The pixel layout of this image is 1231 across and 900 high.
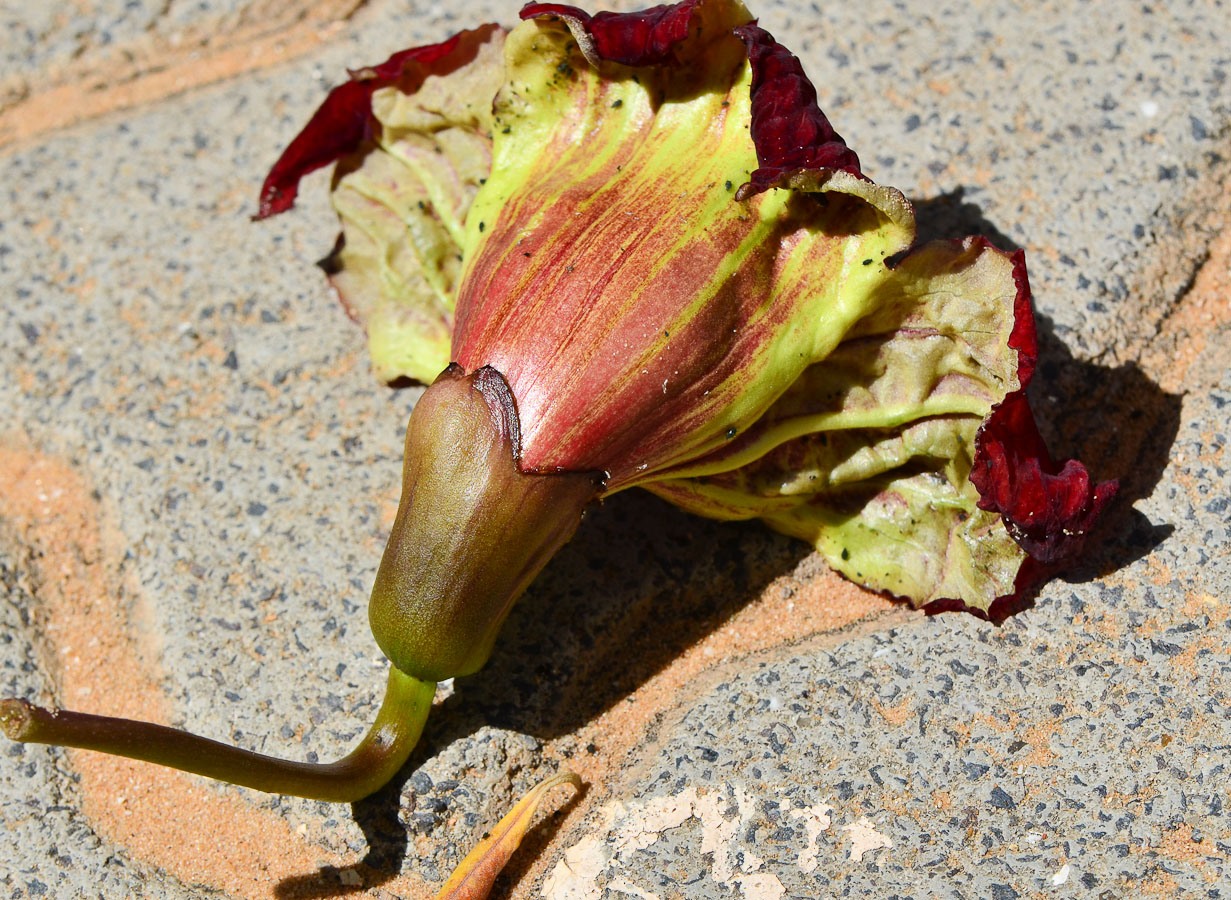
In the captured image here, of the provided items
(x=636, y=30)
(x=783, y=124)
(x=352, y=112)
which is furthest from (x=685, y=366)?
(x=352, y=112)

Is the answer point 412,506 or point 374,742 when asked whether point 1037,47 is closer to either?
point 412,506

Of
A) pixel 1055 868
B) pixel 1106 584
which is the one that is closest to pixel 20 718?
pixel 1055 868

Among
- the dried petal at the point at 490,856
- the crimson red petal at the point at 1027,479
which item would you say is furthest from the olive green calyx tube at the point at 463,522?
the crimson red petal at the point at 1027,479

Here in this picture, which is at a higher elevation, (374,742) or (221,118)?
(221,118)

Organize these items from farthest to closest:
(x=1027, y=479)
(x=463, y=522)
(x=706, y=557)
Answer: (x=706, y=557), (x=1027, y=479), (x=463, y=522)

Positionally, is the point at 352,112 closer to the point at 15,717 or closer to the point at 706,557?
the point at 706,557

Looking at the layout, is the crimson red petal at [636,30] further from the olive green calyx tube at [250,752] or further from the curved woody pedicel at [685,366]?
the olive green calyx tube at [250,752]
